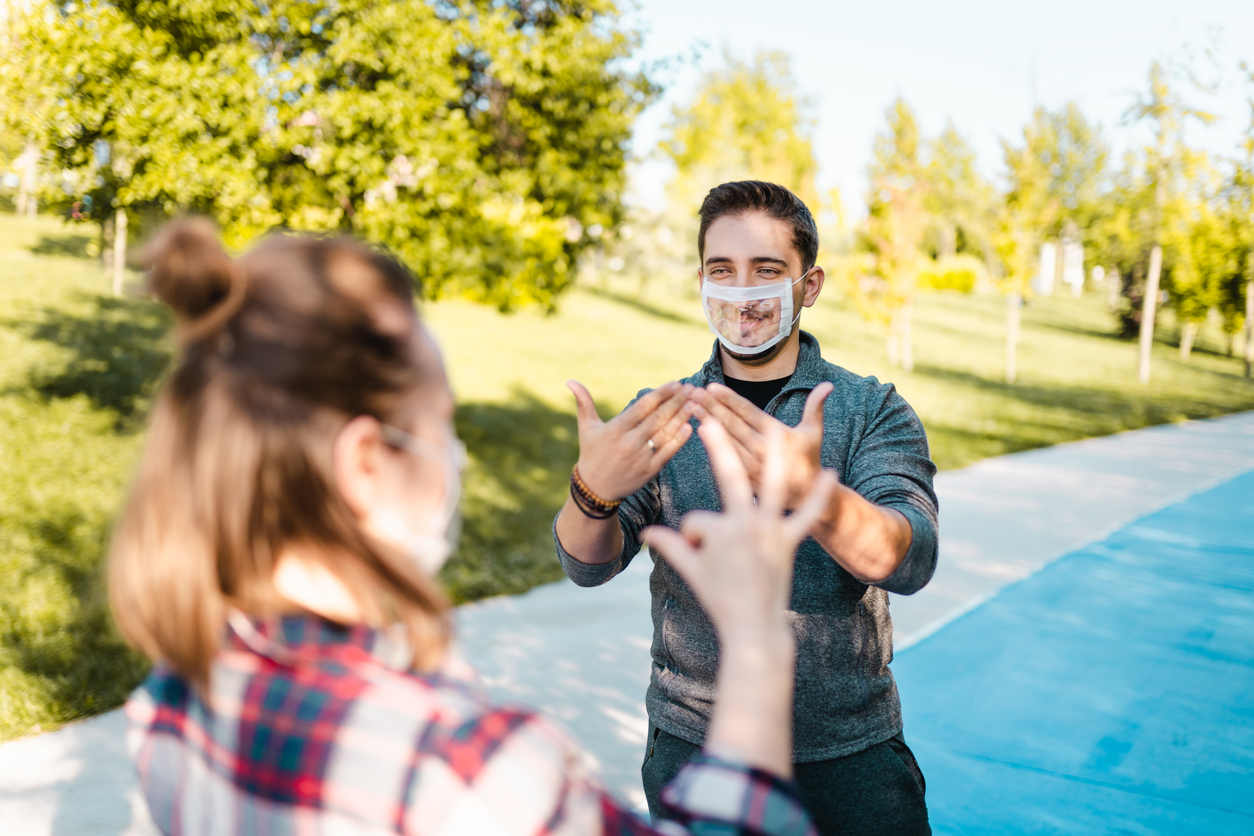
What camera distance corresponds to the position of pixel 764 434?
1448 millimetres

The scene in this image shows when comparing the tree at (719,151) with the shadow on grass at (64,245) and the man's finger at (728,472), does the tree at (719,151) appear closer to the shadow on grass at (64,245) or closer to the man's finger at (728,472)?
the shadow on grass at (64,245)

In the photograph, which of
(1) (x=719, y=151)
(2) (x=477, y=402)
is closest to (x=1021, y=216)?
(1) (x=719, y=151)

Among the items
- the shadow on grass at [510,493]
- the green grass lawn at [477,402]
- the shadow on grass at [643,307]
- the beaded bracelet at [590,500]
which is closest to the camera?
the beaded bracelet at [590,500]

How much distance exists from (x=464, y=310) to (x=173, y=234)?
21539 millimetres

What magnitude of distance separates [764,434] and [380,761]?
79cm

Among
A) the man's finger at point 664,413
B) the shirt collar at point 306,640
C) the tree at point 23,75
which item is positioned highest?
the tree at point 23,75

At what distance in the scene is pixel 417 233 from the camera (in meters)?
7.46

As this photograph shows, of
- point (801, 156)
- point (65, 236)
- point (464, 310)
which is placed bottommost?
point (464, 310)

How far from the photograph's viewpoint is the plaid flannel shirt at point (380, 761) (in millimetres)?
891

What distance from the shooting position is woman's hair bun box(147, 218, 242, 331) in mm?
987

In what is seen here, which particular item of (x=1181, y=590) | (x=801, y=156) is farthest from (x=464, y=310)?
(x=801, y=156)

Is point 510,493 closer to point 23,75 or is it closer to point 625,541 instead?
point 23,75

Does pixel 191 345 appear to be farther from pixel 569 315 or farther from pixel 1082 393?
pixel 569 315

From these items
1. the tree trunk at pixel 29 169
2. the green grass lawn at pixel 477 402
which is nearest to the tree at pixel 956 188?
the green grass lawn at pixel 477 402
